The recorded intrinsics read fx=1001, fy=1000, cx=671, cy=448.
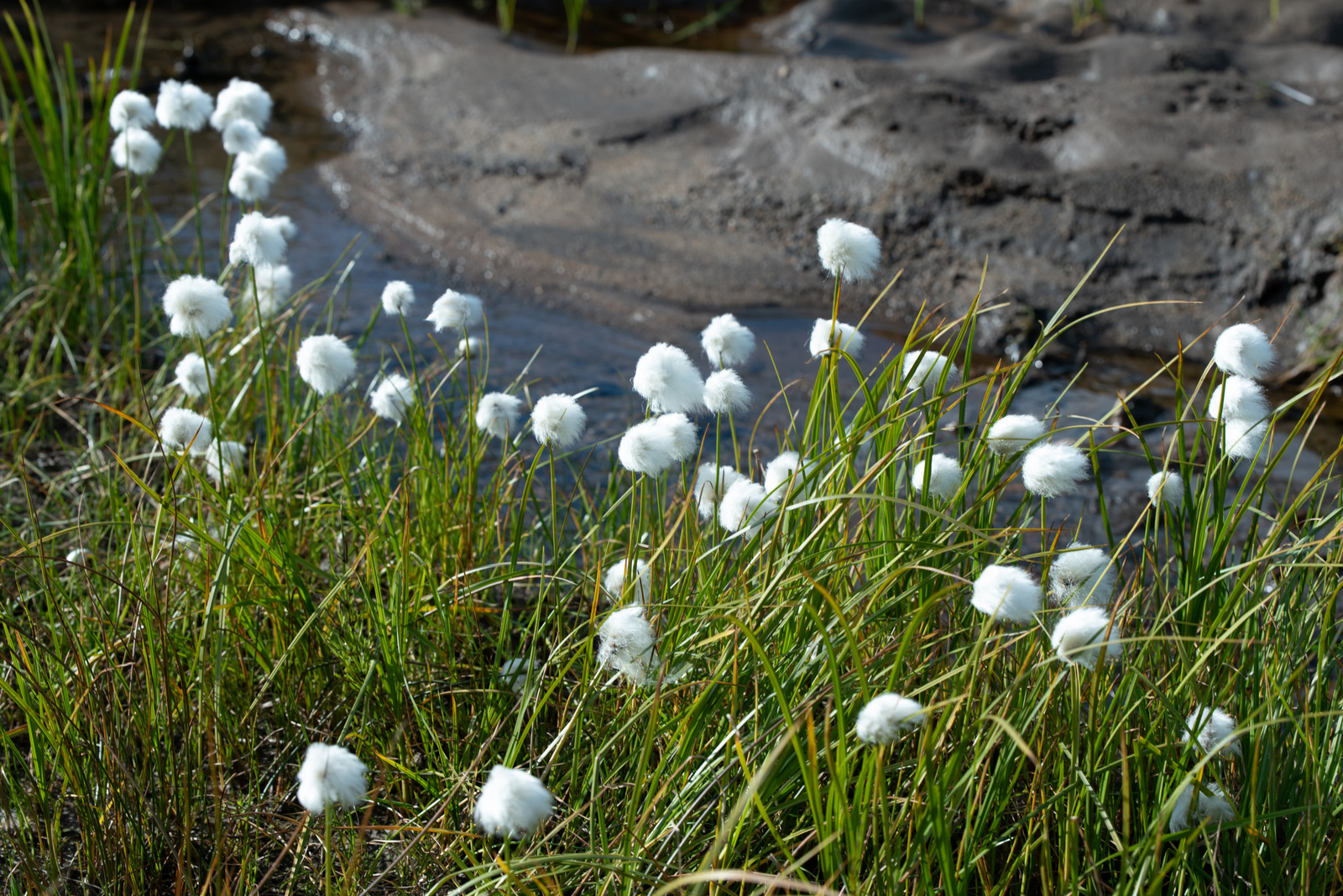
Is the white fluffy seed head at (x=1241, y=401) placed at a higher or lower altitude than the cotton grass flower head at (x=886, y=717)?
higher

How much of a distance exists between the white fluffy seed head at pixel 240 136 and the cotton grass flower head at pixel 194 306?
0.86 metres

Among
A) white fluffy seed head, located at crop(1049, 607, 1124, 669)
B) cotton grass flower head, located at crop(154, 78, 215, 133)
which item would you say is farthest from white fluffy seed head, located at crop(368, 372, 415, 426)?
white fluffy seed head, located at crop(1049, 607, 1124, 669)

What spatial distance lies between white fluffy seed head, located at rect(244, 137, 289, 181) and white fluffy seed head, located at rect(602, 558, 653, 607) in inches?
57.9

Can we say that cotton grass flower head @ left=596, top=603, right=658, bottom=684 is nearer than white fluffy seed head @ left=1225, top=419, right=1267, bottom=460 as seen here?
Yes

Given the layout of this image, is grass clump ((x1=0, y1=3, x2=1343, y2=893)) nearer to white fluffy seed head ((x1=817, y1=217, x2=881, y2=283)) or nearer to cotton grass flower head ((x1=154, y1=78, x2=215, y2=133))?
white fluffy seed head ((x1=817, y1=217, x2=881, y2=283))

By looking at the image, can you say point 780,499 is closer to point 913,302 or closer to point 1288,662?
point 1288,662

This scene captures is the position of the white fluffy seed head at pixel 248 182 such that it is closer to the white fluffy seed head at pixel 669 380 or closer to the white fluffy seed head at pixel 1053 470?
the white fluffy seed head at pixel 669 380

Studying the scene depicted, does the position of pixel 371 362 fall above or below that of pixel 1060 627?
below

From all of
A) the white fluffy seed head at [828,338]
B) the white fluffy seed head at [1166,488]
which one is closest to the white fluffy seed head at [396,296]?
the white fluffy seed head at [828,338]

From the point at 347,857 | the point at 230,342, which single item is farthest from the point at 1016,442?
the point at 230,342

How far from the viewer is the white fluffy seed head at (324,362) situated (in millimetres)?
1767

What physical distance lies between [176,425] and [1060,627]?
157 centimetres

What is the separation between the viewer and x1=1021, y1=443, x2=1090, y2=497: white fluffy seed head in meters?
1.41

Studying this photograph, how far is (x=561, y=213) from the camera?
16.5 feet
